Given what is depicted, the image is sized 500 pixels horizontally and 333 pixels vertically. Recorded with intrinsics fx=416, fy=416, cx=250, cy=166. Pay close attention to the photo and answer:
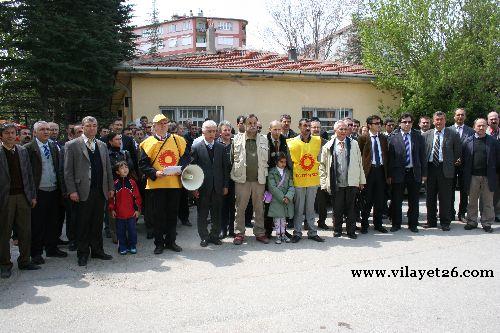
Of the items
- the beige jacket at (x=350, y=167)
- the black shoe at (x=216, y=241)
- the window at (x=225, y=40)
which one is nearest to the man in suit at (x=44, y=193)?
the black shoe at (x=216, y=241)

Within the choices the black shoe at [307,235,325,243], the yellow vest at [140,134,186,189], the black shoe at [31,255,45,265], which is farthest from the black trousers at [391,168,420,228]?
the black shoe at [31,255,45,265]

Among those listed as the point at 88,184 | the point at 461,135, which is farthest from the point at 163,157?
the point at 461,135

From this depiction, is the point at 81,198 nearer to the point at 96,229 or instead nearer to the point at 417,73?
the point at 96,229

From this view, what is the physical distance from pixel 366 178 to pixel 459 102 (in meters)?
9.76

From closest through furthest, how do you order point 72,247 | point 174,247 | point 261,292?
1. point 261,292
2. point 174,247
3. point 72,247

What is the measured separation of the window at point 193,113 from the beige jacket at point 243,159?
23.9 ft

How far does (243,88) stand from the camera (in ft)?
49.8

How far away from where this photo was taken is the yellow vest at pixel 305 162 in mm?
7258

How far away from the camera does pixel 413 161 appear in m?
7.91

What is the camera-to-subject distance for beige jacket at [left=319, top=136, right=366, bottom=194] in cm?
741

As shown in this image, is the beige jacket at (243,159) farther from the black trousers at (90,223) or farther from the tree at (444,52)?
the tree at (444,52)

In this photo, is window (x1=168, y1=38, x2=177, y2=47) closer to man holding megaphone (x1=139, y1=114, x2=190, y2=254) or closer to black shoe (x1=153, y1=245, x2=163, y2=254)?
man holding megaphone (x1=139, y1=114, x2=190, y2=254)

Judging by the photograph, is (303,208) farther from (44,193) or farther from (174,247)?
(44,193)

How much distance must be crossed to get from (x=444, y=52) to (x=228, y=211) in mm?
12204
